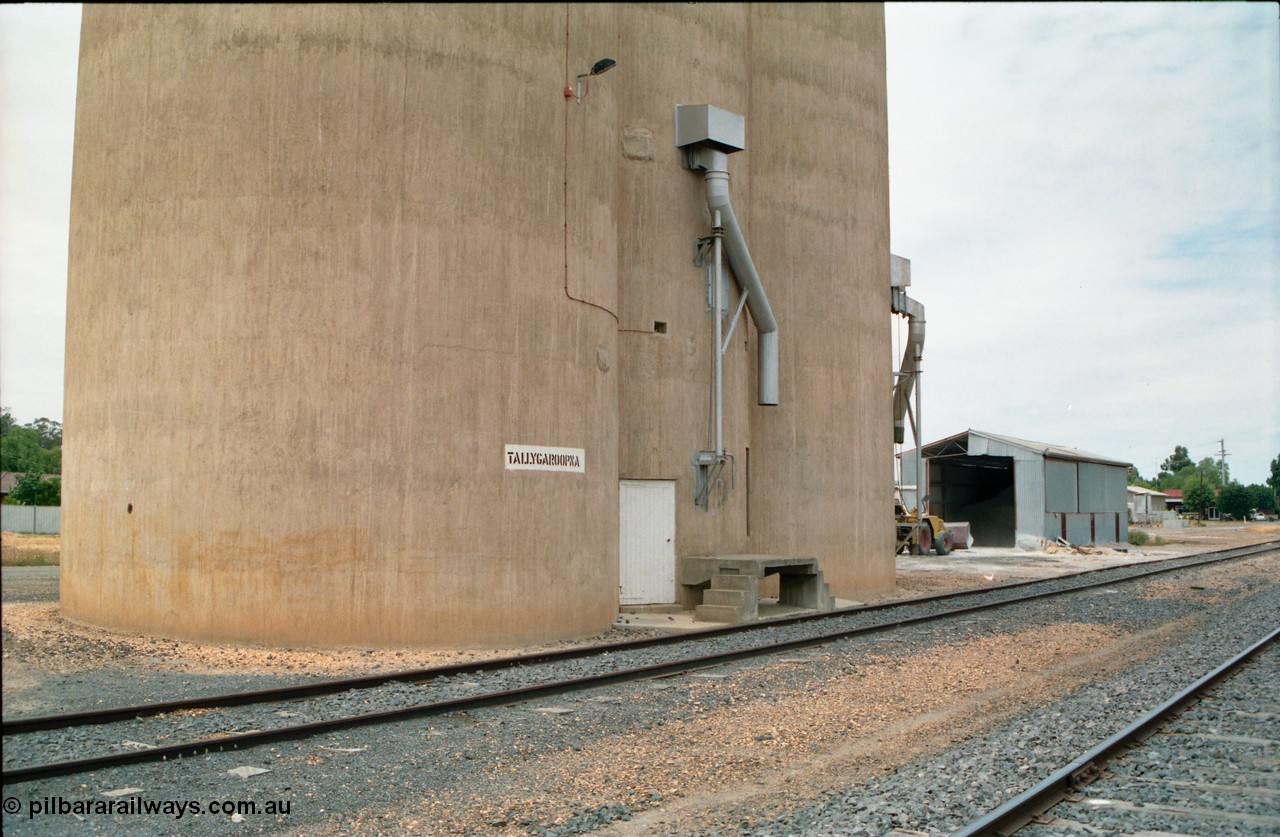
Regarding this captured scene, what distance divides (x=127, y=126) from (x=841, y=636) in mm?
12250

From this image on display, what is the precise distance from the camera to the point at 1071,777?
23.4 feet

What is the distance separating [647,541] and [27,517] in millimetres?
10958

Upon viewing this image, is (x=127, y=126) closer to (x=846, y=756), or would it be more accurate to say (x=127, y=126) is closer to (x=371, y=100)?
(x=371, y=100)

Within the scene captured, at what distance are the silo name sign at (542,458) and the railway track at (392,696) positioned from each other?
8.60 feet

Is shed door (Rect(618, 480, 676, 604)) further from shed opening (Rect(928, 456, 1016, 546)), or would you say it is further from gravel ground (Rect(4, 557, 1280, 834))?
shed opening (Rect(928, 456, 1016, 546))

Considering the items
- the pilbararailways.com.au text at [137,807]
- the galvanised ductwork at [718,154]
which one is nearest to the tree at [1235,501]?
the galvanised ductwork at [718,154]

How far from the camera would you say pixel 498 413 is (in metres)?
14.0

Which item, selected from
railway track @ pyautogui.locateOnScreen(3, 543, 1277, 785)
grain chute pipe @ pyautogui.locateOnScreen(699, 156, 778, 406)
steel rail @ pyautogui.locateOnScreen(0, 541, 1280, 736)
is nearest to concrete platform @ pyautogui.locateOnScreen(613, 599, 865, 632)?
steel rail @ pyautogui.locateOnScreen(0, 541, 1280, 736)

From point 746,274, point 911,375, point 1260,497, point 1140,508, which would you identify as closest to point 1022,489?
point 911,375

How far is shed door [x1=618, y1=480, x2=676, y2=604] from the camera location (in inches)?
706

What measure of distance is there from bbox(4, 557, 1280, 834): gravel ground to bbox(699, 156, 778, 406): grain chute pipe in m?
9.03

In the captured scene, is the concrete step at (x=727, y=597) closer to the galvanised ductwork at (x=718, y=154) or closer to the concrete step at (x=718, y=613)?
the concrete step at (x=718, y=613)

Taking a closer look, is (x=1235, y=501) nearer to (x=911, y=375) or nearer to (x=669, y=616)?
(x=911, y=375)

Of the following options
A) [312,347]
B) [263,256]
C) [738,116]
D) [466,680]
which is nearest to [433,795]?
[466,680]
